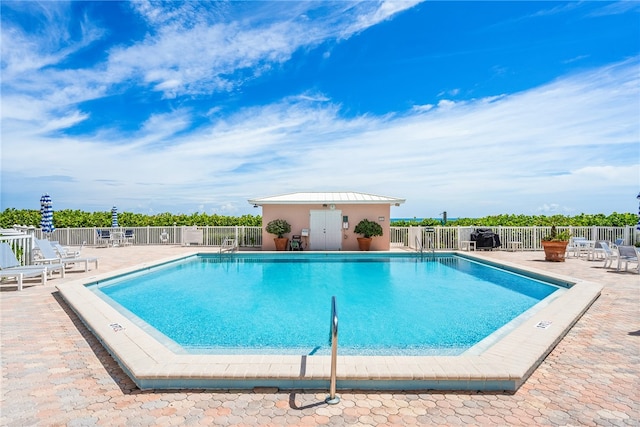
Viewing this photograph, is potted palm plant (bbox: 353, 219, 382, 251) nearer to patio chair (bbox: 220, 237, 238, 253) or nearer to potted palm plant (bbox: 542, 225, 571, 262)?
patio chair (bbox: 220, 237, 238, 253)

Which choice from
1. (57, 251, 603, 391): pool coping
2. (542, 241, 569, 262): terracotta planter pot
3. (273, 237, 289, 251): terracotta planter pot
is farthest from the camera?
(273, 237, 289, 251): terracotta planter pot

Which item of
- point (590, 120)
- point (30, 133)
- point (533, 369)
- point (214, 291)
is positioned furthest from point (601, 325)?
point (30, 133)

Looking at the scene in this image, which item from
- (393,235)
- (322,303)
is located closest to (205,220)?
(393,235)

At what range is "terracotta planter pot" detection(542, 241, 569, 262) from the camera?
12.5 m

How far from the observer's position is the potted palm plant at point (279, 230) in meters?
15.8

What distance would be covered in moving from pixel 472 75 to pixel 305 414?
14.2 meters

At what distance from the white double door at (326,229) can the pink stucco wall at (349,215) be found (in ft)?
0.83

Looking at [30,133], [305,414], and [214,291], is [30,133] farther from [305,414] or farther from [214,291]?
[305,414]

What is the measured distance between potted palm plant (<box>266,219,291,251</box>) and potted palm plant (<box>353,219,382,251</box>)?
121 inches

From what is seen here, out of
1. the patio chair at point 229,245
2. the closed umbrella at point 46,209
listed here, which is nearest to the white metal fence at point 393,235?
the patio chair at point 229,245

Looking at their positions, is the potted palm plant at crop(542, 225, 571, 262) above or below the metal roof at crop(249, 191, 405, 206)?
below

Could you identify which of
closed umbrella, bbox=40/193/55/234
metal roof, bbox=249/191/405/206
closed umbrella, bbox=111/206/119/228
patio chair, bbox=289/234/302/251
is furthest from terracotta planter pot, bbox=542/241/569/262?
closed umbrella, bbox=111/206/119/228

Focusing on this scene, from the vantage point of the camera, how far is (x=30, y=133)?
46.7ft

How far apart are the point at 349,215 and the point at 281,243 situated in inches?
129
